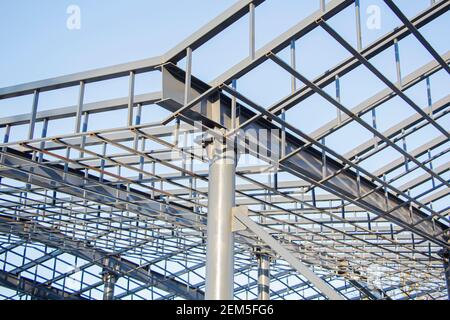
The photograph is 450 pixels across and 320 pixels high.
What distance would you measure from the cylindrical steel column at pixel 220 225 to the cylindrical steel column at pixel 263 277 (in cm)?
2042

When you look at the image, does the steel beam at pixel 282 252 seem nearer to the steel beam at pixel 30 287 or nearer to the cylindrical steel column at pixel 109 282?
the cylindrical steel column at pixel 109 282

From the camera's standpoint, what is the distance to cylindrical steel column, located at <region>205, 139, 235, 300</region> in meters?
13.4

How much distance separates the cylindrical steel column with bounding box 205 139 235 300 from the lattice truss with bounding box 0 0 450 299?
0.72 m

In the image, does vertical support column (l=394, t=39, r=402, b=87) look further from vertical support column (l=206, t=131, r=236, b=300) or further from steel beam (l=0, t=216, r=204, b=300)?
steel beam (l=0, t=216, r=204, b=300)

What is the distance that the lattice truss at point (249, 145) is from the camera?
45.5ft

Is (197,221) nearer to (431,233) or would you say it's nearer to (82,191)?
(82,191)

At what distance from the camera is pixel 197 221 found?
92.7ft

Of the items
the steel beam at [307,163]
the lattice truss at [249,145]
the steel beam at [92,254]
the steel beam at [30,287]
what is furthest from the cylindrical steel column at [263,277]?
the steel beam at [30,287]

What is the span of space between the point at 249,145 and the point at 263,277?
64.8 feet

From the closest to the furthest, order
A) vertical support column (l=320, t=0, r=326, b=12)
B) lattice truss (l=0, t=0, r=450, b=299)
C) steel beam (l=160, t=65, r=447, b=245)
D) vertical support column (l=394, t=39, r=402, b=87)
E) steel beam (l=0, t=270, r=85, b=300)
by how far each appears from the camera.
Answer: vertical support column (l=320, t=0, r=326, b=12)
steel beam (l=160, t=65, r=447, b=245)
lattice truss (l=0, t=0, r=450, b=299)
vertical support column (l=394, t=39, r=402, b=87)
steel beam (l=0, t=270, r=85, b=300)

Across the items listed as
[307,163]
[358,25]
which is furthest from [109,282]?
[358,25]

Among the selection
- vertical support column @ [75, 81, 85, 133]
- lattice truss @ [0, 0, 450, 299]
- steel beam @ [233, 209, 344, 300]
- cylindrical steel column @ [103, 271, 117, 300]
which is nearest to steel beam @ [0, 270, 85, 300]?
cylindrical steel column @ [103, 271, 117, 300]

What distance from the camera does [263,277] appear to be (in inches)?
1347
